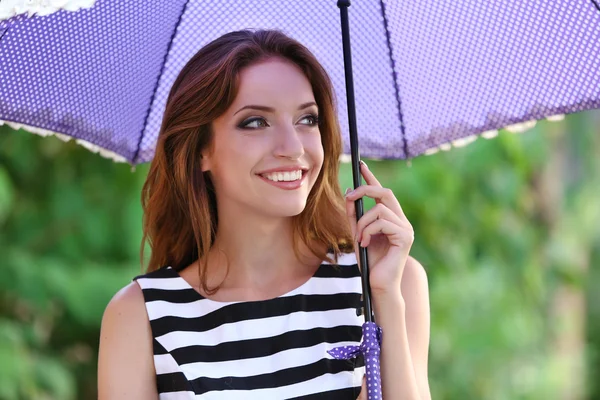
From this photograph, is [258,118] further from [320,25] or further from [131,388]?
[131,388]

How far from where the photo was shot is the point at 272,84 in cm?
244

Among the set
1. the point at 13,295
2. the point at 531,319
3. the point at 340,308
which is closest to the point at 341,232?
the point at 340,308

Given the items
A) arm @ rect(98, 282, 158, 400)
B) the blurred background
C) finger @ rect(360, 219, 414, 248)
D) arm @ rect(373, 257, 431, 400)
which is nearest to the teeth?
finger @ rect(360, 219, 414, 248)

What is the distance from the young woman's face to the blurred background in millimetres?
1534

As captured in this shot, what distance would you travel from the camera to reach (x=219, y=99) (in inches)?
95.7

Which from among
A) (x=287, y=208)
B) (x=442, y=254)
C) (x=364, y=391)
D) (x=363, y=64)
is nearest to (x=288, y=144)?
(x=287, y=208)

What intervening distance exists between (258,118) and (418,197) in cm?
239

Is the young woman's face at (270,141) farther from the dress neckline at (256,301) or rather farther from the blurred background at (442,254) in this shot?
the blurred background at (442,254)

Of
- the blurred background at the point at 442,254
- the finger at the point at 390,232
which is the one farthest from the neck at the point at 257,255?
the blurred background at the point at 442,254

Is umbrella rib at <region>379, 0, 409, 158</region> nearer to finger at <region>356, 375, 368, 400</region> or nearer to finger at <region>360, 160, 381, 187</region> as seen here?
finger at <region>360, 160, 381, 187</region>

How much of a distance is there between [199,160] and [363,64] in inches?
21.0

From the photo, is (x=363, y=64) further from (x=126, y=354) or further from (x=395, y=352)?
(x=126, y=354)

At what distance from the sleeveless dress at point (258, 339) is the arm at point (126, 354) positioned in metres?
0.02

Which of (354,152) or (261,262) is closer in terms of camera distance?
(354,152)
